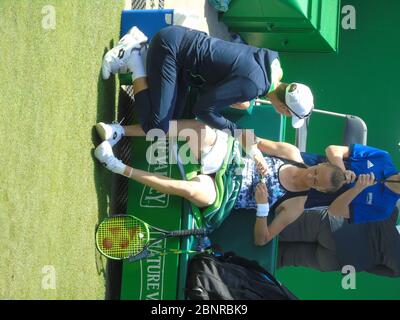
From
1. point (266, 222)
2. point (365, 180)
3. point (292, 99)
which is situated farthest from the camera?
point (365, 180)

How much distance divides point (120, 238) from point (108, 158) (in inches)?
21.9

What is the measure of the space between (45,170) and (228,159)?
1411 millimetres

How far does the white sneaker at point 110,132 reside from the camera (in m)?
4.84

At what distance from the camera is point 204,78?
470 cm

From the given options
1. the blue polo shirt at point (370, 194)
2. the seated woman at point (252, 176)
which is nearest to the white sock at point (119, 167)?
the seated woman at point (252, 176)

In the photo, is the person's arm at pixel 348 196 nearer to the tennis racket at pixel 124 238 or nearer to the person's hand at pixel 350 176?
the person's hand at pixel 350 176

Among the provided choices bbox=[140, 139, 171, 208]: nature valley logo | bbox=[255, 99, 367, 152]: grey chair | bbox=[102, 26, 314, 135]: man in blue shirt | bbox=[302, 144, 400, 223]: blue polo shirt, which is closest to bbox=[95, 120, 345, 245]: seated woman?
bbox=[140, 139, 171, 208]: nature valley logo

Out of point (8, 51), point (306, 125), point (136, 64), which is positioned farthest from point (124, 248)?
point (306, 125)

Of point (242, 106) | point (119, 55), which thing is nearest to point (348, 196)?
point (242, 106)

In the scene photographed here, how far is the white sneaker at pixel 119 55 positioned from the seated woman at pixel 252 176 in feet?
1.31

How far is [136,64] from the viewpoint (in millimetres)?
4855

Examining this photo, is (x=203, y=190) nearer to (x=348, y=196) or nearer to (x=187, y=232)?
(x=187, y=232)

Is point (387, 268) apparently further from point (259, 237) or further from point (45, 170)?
point (45, 170)

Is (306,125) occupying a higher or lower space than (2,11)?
lower
